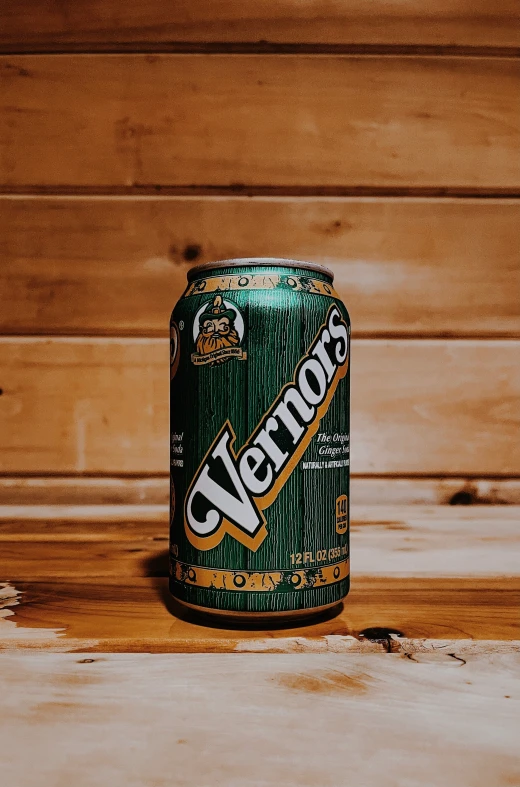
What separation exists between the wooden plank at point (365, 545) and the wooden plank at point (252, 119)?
0.61 metres

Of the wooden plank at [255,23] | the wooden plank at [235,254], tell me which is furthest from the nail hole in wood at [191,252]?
the wooden plank at [255,23]

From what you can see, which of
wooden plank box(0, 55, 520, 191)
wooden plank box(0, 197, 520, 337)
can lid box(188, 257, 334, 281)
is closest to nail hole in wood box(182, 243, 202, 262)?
Result: wooden plank box(0, 197, 520, 337)

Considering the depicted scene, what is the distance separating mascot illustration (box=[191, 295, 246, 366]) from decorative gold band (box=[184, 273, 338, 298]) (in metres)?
0.02

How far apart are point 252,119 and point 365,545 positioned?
2.56 feet

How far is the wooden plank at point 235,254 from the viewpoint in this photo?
39.8 inches

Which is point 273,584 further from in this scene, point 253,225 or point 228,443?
point 253,225

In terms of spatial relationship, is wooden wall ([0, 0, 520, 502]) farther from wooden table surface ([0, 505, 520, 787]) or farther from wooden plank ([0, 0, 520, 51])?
wooden table surface ([0, 505, 520, 787])

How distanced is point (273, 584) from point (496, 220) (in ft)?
2.81

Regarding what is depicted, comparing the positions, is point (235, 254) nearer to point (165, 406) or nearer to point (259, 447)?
point (165, 406)

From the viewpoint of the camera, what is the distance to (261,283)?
491 millimetres

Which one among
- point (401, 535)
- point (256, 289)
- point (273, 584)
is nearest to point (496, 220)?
point (401, 535)

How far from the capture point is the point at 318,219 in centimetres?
101

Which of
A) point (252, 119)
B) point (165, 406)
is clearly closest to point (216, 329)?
point (165, 406)

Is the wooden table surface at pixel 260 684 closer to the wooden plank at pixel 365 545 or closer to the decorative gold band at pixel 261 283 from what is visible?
the wooden plank at pixel 365 545
